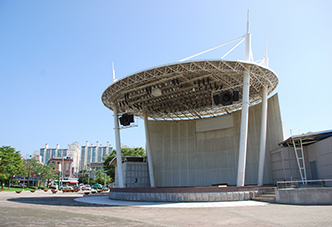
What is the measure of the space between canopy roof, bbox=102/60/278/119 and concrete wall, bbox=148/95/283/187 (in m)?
3.14

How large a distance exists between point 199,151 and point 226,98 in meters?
16.8

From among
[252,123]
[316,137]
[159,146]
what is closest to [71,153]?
[159,146]

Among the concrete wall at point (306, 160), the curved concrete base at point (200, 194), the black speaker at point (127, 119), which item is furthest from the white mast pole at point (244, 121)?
the black speaker at point (127, 119)

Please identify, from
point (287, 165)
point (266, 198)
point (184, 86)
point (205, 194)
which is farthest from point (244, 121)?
point (184, 86)

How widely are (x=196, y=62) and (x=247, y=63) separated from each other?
491cm

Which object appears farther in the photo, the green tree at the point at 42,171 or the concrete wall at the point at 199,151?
the green tree at the point at 42,171

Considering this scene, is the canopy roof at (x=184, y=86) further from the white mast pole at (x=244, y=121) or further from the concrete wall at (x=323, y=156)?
the concrete wall at (x=323, y=156)

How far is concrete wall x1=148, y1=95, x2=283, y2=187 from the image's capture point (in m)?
37.4

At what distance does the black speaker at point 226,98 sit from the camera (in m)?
28.1

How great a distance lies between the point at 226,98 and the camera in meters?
28.3

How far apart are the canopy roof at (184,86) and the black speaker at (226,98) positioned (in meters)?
0.85

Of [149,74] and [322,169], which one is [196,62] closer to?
[149,74]

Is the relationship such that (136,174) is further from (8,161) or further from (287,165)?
(8,161)

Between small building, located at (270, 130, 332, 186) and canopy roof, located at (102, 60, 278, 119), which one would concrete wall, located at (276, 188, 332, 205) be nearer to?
small building, located at (270, 130, 332, 186)
